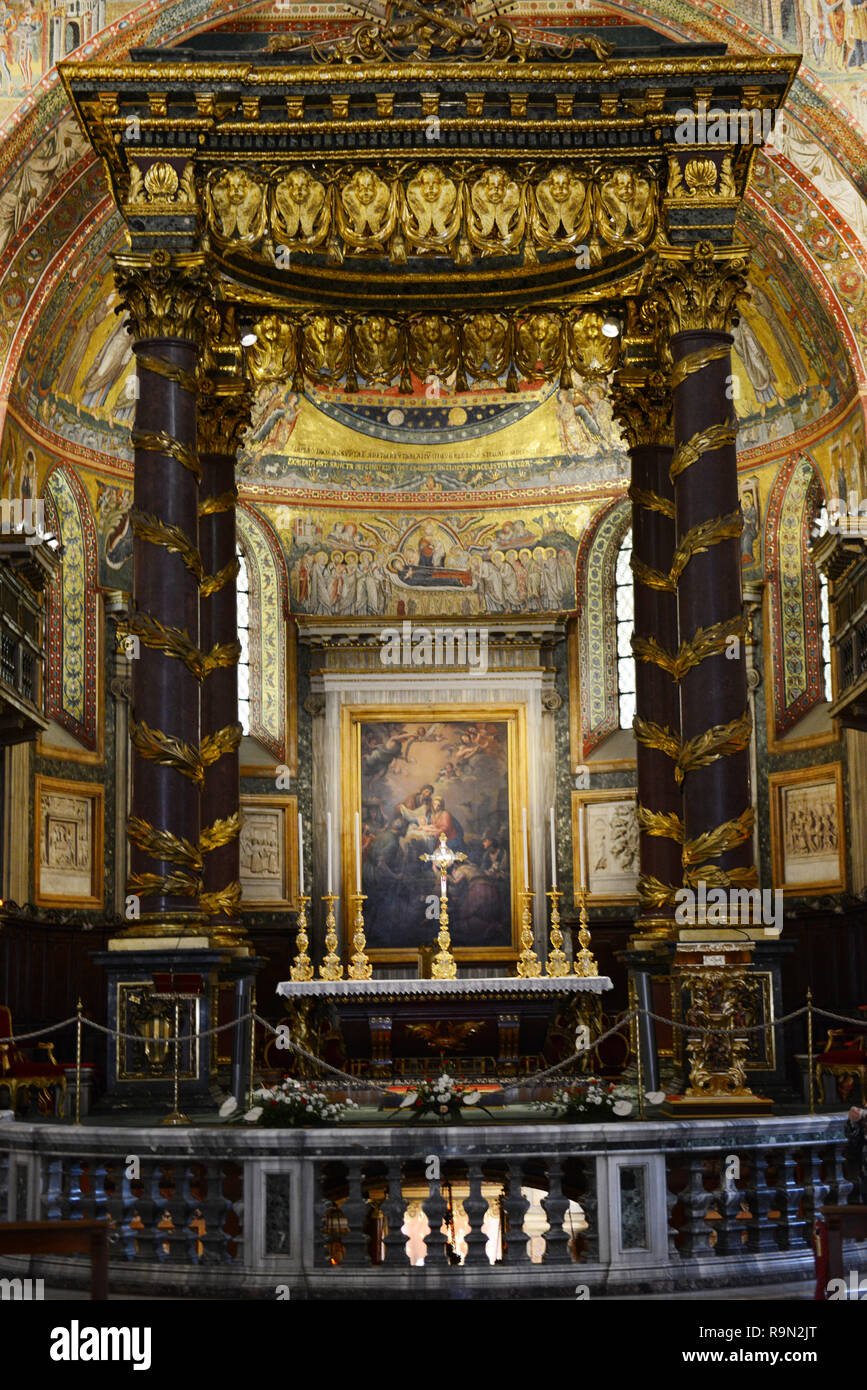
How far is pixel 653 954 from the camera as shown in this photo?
15.8 meters

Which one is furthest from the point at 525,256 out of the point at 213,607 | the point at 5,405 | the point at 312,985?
the point at 312,985

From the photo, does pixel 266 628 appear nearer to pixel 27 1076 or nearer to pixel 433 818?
pixel 433 818

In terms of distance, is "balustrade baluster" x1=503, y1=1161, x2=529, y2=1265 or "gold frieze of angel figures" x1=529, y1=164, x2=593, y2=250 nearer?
"balustrade baluster" x1=503, y1=1161, x2=529, y2=1265

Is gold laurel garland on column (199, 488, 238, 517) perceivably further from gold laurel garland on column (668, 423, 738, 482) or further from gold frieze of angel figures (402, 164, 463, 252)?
gold laurel garland on column (668, 423, 738, 482)

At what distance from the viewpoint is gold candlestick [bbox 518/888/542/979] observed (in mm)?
18812

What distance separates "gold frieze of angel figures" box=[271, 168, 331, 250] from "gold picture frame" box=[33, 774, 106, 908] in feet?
28.2

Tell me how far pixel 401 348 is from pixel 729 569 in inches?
191

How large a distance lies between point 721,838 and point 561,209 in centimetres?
547

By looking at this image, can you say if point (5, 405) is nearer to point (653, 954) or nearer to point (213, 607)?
point (213, 607)

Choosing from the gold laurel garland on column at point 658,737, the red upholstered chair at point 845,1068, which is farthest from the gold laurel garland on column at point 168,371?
the red upholstered chair at point 845,1068

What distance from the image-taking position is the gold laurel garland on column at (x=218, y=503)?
57.2ft

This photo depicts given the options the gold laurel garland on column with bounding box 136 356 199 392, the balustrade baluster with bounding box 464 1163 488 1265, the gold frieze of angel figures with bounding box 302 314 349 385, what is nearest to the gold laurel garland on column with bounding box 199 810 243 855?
the gold laurel garland on column with bounding box 136 356 199 392

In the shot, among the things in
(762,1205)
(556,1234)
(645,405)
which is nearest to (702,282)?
(645,405)
